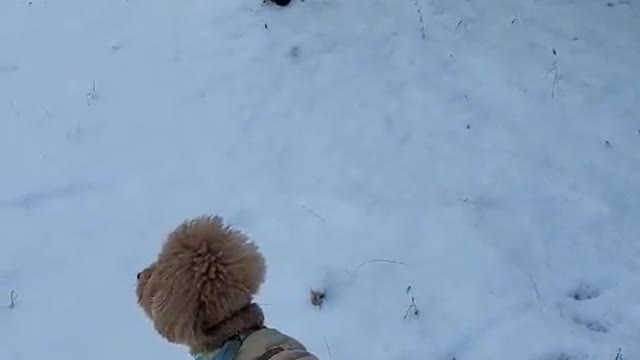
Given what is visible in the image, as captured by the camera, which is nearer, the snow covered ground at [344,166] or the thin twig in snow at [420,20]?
the snow covered ground at [344,166]

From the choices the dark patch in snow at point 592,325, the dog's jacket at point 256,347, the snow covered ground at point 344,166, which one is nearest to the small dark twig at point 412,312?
the snow covered ground at point 344,166

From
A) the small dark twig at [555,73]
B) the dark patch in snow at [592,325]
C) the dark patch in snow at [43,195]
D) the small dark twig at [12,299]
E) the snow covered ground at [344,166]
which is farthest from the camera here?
the small dark twig at [555,73]

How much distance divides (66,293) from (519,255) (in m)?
2.19

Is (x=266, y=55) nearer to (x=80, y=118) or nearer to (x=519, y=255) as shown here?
(x=80, y=118)

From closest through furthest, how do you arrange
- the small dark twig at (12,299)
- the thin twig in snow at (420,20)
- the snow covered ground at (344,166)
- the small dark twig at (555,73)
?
1. the snow covered ground at (344,166)
2. the small dark twig at (12,299)
3. the small dark twig at (555,73)
4. the thin twig in snow at (420,20)

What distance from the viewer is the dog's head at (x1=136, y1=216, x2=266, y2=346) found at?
308 cm

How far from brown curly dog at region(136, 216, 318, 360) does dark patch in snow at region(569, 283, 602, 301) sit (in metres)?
2.18

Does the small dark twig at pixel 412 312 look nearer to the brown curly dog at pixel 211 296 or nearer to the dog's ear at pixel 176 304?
the brown curly dog at pixel 211 296

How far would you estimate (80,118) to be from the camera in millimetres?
6336

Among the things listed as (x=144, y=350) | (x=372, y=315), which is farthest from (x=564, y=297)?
(x=144, y=350)

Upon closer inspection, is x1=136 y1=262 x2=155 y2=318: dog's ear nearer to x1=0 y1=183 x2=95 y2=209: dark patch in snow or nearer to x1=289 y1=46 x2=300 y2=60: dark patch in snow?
x1=0 y1=183 x2=95 y2=209: dark patch in snow

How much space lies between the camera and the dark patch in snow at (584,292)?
4.98 metres

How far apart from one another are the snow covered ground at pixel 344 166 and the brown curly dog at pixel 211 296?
1571mm

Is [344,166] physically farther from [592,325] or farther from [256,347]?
[256,347]
